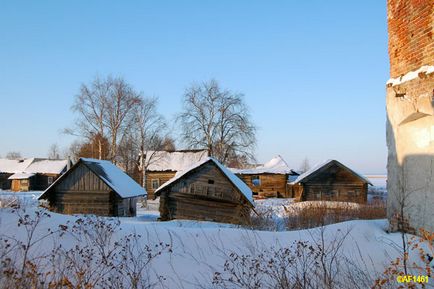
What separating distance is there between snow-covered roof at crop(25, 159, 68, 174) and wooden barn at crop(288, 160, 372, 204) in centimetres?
3438

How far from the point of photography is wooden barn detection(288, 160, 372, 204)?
2806cm

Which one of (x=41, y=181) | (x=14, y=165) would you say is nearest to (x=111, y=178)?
(x=41, y=181)

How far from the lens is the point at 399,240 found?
638cm

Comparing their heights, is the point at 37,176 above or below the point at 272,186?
above

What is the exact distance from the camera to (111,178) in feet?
64.6

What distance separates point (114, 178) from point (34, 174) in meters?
35.0

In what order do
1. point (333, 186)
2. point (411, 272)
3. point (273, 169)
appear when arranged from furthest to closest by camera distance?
point (273, 169) < point (333, 186) < point (411, 272)

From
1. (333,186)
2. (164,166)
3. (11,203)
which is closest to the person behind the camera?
(11,203)

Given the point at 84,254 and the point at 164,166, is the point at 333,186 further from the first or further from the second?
the point at 84,254

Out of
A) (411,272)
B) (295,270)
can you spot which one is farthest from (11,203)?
(411,272)

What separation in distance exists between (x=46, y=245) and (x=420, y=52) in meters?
6.76

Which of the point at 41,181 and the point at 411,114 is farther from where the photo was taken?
the point at 41,181

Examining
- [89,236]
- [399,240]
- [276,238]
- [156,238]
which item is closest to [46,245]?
[89,236]

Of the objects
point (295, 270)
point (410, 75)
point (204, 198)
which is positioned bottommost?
point (295, 270)
